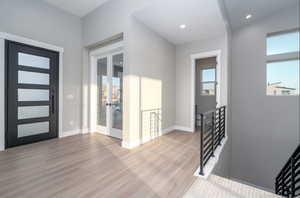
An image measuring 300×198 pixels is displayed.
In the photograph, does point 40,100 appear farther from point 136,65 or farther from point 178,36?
point 178,36

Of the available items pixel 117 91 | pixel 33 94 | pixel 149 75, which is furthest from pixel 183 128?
pixel 33 94

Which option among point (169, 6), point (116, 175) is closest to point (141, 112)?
point (116, 175)

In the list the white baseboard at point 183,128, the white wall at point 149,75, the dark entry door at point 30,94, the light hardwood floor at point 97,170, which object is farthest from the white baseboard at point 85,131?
the white baseboard at point 183,128

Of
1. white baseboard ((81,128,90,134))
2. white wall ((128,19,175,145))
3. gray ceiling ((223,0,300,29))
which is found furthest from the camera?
white baseboard ((81,128,90,134))

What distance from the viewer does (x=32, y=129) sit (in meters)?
3.06

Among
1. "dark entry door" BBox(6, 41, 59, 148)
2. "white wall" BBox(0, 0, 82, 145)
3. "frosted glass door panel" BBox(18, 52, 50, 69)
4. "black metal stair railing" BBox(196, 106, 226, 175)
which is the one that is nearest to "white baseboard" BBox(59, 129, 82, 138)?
"white wall" BBox(0, 0, 82, 145)

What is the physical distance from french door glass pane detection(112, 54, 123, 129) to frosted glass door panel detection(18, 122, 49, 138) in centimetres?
162

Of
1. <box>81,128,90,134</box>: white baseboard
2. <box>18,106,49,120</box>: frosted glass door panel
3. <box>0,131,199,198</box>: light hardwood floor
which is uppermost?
<box>18,106,49,120</box>: frosted glass door panel

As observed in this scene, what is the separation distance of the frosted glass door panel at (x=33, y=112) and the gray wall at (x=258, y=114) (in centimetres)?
523

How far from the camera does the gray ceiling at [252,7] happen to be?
3.07 meters

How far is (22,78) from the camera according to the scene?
2895 mm

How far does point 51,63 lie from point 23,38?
674 millimetres

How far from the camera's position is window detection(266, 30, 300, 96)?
3.53m

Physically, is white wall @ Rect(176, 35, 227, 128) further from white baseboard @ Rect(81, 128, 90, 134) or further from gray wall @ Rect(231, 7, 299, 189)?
white baseboard @ Rect(81, 128, 90, 134)
